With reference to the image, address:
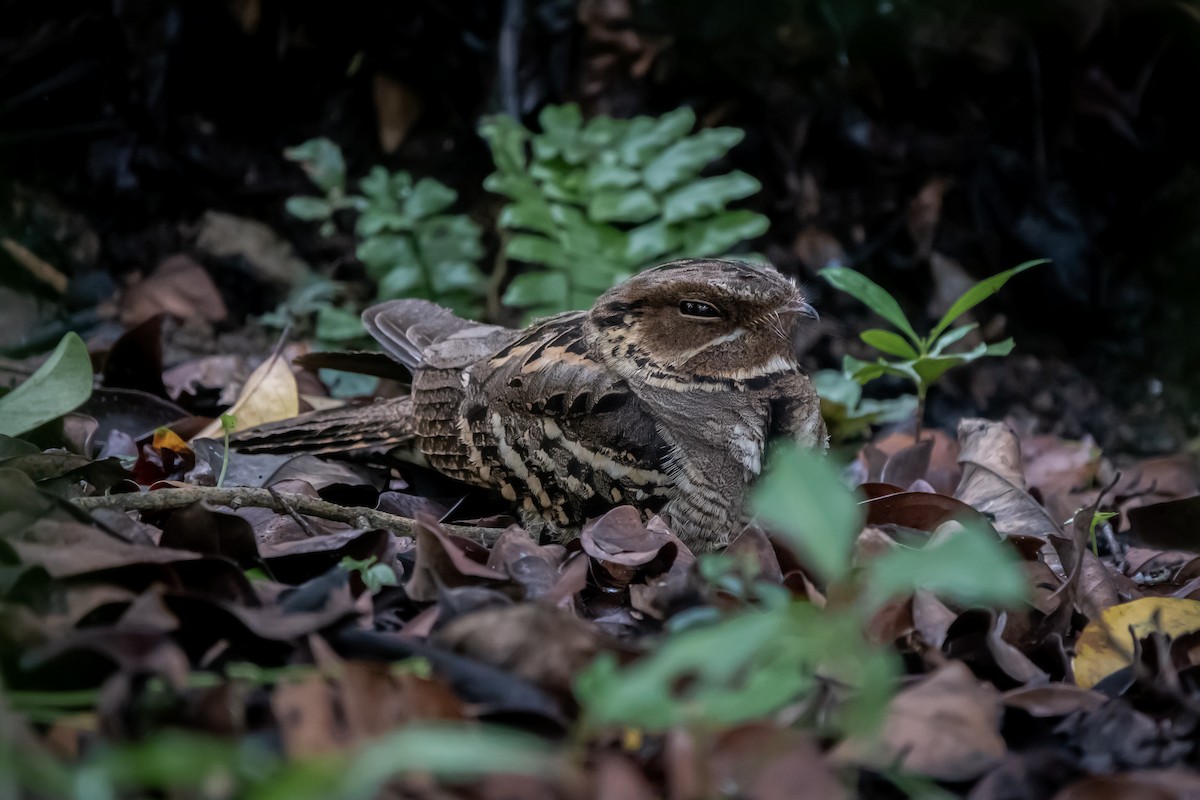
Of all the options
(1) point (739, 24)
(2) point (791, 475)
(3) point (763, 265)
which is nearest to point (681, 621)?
(2) point (791, 475)

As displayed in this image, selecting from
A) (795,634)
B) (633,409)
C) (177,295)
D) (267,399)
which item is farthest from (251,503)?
(177,295)

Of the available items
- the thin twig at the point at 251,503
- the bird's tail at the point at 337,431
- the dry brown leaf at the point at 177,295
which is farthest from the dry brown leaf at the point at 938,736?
the dry brown leaf at the point at 177,295

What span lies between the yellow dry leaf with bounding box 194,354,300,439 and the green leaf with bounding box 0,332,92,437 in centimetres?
79

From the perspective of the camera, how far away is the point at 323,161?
435 centimetres

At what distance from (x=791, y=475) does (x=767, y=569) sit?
962 millimetres

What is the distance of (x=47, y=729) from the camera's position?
4.85ft

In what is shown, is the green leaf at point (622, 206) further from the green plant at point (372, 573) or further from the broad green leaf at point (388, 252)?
the green plant at point (372, 573)

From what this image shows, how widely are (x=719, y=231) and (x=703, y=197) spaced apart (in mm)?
138

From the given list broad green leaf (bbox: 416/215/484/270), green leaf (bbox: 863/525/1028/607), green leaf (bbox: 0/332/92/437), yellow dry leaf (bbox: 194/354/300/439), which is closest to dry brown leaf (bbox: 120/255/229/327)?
broad green leaf (bbox: 416/215/484/270)

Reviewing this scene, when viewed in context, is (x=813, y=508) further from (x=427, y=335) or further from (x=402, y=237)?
(x=402, y=237)

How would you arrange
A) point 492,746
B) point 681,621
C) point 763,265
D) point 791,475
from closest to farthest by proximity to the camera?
point 492,746, point 791,475, point 681,621, point 763,265

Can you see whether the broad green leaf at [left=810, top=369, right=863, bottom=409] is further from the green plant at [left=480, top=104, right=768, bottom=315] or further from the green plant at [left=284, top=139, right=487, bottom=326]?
the green plant at [left=284, top=139, right=487, bottom=326]

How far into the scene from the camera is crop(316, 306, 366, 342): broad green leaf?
4277mm

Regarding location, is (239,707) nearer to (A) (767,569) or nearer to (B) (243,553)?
(B) (243,553)
